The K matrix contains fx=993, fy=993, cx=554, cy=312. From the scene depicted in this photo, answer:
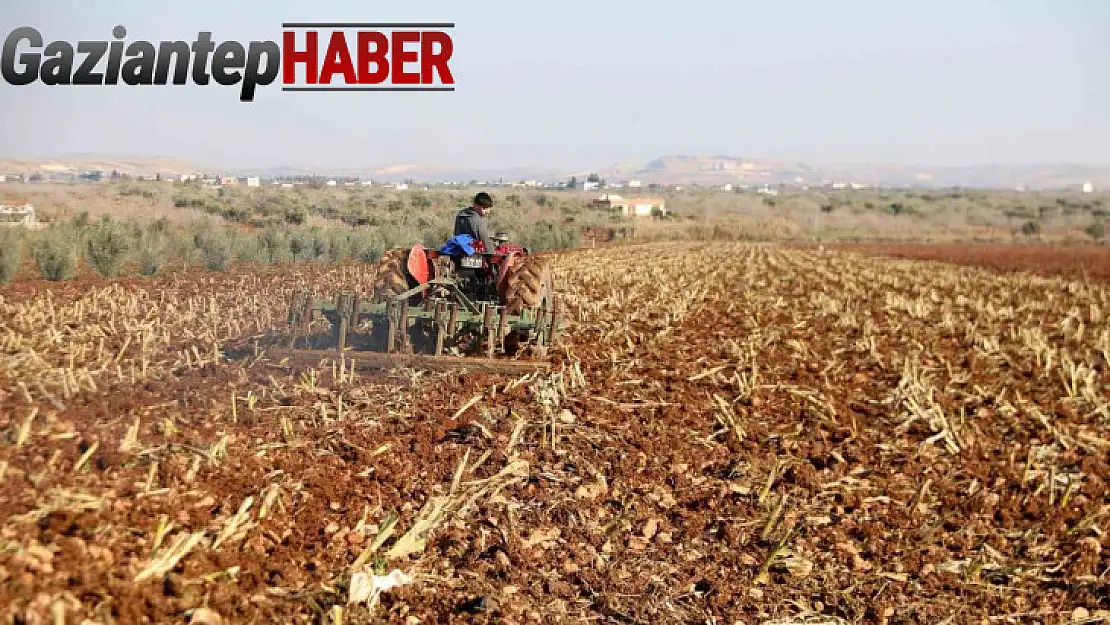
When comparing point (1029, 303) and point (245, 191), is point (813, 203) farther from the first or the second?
point (1029, 303)

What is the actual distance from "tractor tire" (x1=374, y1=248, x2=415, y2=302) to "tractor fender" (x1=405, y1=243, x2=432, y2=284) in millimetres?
79

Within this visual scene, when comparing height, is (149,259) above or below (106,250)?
below

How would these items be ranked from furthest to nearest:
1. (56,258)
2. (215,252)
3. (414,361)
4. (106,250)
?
(215,252) → (106,250) → (56,258) → (414,361)

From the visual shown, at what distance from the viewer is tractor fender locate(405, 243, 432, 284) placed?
9.47 m

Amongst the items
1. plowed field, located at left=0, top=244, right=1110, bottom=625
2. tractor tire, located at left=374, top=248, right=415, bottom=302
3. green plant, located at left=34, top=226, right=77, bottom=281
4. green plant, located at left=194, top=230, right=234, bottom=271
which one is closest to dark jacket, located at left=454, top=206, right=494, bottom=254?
tractor tire, located at left=374, top=248, right=415, bottom=302

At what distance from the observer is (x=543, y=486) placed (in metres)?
6.05

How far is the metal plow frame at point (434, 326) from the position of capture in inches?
335

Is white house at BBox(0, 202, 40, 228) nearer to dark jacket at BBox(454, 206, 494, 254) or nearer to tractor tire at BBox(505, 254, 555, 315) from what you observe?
dark jacket at BBox(454, 206, 494, 254)

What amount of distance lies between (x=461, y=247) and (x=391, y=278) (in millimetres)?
738

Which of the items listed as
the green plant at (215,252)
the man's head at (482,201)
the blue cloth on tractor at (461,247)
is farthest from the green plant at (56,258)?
the man's head at (482,201)

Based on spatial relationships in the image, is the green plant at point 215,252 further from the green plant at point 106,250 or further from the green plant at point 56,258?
the green plant at point 56,258

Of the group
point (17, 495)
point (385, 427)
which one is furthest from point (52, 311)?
point (17, 495)

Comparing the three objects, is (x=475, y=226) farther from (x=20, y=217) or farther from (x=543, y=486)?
(x=20, y=217)

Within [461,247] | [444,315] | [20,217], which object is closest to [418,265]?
[461,247]
